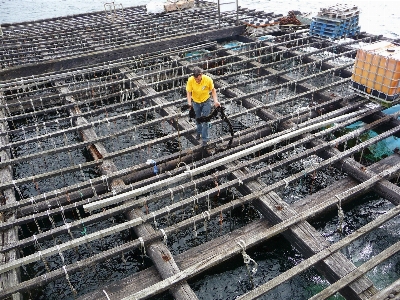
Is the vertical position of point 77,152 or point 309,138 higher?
point 309,138

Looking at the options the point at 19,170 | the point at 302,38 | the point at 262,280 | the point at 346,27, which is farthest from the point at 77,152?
the point at 346,27

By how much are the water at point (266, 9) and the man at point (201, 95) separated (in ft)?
43.5

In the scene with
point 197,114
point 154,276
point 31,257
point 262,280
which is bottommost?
point 262,280

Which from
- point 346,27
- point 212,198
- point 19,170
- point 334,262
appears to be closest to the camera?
point 334,262

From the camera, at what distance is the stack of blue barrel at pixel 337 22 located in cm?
1220

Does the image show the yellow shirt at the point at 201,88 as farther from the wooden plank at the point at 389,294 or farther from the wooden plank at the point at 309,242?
the wooden plank at the point at 389,294

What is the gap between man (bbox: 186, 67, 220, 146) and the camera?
664 cm

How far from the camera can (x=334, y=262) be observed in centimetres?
468

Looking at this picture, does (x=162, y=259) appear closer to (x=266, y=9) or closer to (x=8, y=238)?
(x=8, y=238)

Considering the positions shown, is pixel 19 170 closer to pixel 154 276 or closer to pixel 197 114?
pixel 197 114

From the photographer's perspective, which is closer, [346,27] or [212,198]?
[212,198]

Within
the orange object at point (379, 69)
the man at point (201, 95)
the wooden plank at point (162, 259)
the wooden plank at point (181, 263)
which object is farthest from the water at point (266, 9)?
the wooden plank at point (162, 259)

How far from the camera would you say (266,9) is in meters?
23.2

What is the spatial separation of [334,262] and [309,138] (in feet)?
10.6
